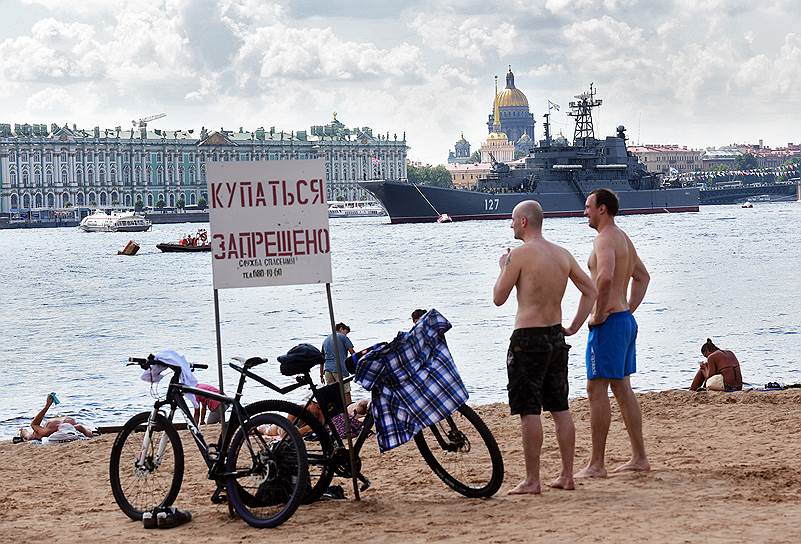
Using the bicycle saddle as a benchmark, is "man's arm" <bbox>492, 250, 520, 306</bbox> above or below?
above

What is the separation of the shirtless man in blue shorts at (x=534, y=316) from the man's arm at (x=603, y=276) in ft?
0.83

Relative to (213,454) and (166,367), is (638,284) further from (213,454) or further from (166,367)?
(166,367)

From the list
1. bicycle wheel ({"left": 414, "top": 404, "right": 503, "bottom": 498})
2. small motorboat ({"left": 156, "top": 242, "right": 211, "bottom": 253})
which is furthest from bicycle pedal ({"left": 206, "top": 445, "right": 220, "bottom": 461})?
small motorboat ({"left": 156, "top": 242, "right": 211, "bottom": 253})

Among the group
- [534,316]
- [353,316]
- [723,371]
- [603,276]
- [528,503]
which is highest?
[603,276]

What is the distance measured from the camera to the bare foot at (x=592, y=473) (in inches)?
265

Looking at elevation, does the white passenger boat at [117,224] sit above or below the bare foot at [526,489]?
above

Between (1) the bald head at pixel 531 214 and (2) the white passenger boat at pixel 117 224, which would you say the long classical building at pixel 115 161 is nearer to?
(2) the white passenger boat at pixel 117 224

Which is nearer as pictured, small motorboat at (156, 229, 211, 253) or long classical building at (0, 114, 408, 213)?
small motorboat at (156, 229, 211, 253)

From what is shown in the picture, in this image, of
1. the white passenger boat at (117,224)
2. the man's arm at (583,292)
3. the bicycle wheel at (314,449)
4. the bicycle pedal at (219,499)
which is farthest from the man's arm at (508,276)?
the white passenger boat at (117,224)

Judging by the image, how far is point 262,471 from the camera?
605 centimetres

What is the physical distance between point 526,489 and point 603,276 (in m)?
1.09

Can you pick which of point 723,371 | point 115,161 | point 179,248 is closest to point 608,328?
point 723,371

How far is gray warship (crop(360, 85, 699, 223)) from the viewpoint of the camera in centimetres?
10112

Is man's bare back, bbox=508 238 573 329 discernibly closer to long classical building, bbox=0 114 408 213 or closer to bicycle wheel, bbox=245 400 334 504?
bicycle wheel, bbox=245 400 334 504
